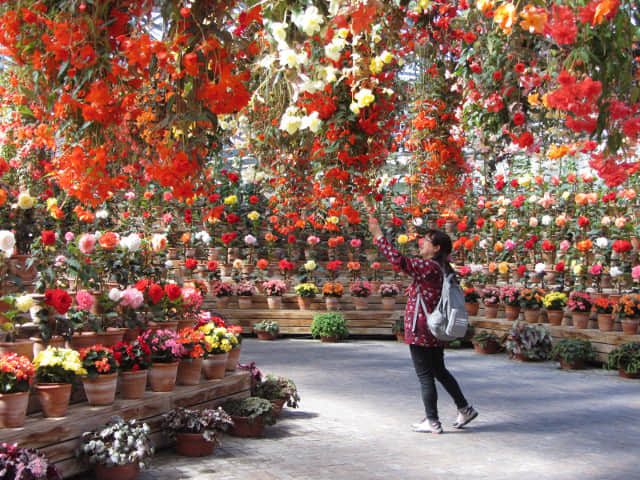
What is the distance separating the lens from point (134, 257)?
16.5 ft

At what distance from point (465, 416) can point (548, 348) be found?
10.5 ft

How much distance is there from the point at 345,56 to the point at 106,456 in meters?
2.58

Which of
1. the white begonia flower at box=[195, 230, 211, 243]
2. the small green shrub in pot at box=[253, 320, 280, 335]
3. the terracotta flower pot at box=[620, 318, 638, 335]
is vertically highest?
the white begonia flower at box=[195, 230, 211, 243]

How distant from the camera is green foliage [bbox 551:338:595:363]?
650 centimetres

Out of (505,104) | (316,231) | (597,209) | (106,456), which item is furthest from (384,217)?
(106,456)

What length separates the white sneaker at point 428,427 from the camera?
13.4ft

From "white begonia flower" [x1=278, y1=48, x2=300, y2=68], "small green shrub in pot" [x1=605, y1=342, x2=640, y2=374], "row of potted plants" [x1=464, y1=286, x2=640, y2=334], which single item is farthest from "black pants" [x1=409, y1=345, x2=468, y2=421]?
"row of potted plants" [x1=464, y1=286, x2=640, y2=334]

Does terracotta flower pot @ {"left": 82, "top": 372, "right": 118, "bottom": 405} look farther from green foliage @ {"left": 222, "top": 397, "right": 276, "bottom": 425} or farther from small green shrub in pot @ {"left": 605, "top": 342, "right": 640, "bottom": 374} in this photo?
small green shrub in pot @ {"left": 605, "top": 342, "right": 640, "bottom": 374}

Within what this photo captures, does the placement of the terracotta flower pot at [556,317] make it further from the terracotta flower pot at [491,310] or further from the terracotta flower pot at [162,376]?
the terracotta flower pot at [162,376]

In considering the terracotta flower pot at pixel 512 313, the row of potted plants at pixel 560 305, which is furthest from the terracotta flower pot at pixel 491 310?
the terracotta flower pot at pixel 512 313

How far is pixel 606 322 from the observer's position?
6.72 meters

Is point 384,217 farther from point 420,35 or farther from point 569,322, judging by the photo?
point 420,35

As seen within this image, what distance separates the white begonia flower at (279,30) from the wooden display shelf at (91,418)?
6.95 ft

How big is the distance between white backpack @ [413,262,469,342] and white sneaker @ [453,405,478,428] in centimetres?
58
